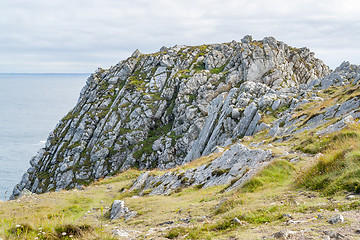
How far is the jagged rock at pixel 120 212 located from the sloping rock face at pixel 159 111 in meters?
40.3

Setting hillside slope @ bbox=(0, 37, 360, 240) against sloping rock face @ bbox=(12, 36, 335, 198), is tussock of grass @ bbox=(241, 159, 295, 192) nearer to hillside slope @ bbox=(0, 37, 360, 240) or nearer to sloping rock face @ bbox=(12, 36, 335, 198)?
hillside slope @ bbox=(0, 37, 360, 240)

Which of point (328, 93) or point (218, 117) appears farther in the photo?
point (218, 117)

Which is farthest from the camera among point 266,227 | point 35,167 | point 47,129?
point 47,129

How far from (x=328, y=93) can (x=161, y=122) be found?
51.3 m

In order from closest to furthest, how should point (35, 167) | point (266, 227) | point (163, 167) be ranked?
point (266, 227) < point (163, 167) < point (35, 167)

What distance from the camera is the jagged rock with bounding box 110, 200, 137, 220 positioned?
15566mm

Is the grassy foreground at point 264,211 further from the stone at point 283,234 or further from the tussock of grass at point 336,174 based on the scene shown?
the stone at point 283,234

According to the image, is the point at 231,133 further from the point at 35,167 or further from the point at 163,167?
the point at 35,167

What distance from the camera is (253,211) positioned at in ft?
30.2

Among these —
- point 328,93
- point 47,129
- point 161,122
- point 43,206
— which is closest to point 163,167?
point 161,122

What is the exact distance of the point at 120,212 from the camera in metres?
16.5

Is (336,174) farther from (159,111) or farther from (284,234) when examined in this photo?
(159,111)

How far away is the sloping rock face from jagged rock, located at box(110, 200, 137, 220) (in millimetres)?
40282

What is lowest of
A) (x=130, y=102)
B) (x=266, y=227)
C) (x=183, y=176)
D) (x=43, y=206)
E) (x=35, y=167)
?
(x=35, y=167)
